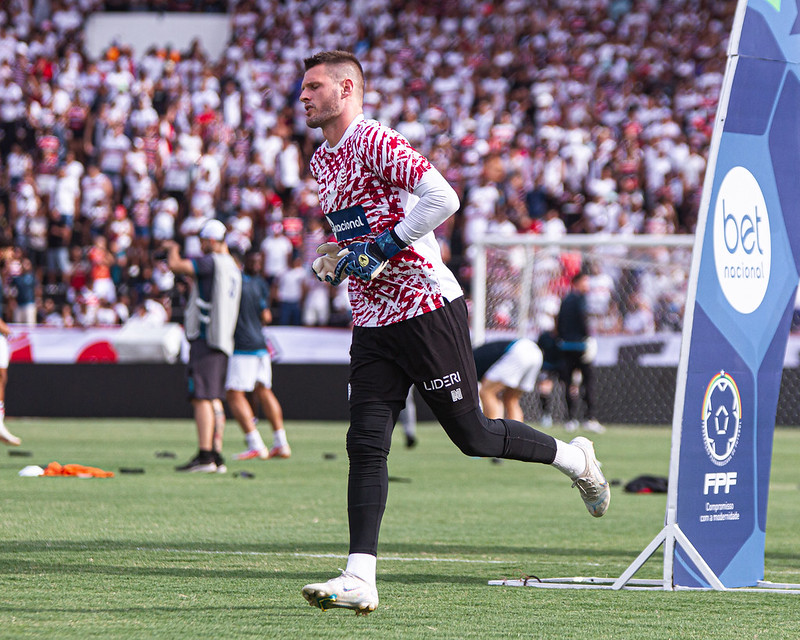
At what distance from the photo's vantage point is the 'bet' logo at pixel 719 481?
17.9 feet

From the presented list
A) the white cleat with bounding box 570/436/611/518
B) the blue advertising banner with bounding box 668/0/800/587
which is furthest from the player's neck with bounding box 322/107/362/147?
the white cleat with bounding box 570/436/611/518

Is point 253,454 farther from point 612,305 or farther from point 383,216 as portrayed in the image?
point 612,305

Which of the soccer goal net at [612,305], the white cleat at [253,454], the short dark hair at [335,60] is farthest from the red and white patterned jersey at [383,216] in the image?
the soccer goal net at [612,305]

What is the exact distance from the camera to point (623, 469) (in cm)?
1251

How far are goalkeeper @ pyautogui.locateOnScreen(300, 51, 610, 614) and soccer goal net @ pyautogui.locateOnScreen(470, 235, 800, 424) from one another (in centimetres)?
1365

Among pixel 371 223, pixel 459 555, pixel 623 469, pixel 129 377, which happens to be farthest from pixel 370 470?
pixel 129 377

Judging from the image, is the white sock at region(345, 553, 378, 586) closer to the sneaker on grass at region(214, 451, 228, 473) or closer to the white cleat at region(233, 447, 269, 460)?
the sneaker on grass at region(214, 451, 228, 473)

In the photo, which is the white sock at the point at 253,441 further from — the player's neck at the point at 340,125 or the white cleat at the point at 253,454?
the player's neck at the point at 340,125

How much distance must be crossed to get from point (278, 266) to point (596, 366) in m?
5.26

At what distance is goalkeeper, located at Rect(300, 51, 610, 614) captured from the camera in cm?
477

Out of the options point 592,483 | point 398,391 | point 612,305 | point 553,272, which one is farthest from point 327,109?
point 553,272

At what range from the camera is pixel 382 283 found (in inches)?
194

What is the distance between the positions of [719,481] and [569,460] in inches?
26.7

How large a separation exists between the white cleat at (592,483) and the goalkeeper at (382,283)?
0.50 meters
